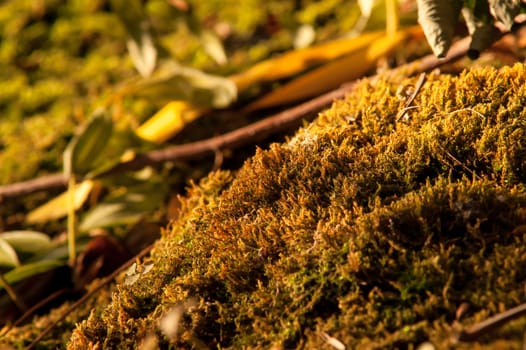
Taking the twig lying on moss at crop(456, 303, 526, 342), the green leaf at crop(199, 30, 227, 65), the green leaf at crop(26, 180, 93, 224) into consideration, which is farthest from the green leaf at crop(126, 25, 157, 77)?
the twig lying on moss at crop(456, 303, 526, 342)

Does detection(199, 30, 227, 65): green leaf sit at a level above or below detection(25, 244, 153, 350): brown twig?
above

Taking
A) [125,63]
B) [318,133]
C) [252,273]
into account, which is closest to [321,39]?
[125,63]

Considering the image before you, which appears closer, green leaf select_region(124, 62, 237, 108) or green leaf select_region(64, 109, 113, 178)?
green leaf select_region(64, 109, 113, 178)

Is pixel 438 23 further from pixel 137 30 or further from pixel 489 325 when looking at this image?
pixel 137 30

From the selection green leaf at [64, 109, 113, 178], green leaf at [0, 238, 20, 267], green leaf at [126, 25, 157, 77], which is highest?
green leaf at [126, 25, 157, 77]

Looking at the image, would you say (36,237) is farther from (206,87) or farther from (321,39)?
(321,39)

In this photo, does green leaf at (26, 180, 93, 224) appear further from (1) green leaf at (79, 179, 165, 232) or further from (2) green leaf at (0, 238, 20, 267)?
(2) green leaf at (0, 238, 20, 267)

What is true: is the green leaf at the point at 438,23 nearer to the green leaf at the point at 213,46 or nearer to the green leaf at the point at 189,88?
the green leaf at the point at 189,88
